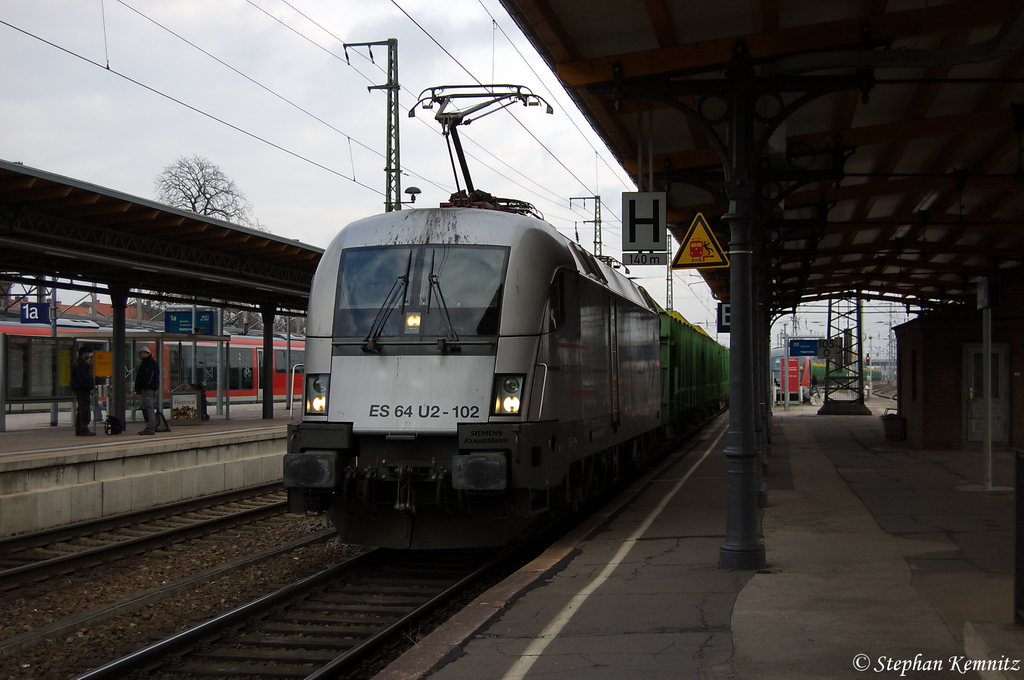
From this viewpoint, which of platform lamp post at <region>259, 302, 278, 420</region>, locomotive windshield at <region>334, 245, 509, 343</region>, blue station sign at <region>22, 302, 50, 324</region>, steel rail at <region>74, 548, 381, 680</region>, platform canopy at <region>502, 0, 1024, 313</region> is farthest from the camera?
blue station sign at <region>22, 302, 50, 324</region>

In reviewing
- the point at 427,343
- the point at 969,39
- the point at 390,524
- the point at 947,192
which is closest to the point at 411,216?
the point at 427,343

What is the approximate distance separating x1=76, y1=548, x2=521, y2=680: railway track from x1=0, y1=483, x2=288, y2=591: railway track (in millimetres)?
2817

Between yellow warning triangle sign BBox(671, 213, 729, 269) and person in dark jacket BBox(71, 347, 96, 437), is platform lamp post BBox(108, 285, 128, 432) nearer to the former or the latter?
person in dark jacket BBox(71, 347, 96, 437)

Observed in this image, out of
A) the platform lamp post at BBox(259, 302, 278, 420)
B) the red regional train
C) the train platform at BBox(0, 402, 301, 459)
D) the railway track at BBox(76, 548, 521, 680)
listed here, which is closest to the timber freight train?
the railway track at BBox(76, 548, 521, 680)

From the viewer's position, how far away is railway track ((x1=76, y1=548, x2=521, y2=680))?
619 cm

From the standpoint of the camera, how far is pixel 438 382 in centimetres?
838

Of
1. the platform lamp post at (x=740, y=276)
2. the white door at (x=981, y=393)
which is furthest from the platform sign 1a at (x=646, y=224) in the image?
the white door at (x=981, y=393)

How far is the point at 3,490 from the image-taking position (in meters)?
11.1

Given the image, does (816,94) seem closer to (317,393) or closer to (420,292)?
(420,292)

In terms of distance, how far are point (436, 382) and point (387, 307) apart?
0.92 metres

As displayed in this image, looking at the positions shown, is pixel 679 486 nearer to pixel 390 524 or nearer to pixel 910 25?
pixel 390 524

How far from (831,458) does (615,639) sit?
13483 mm

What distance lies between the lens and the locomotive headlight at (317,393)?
8.71 metres

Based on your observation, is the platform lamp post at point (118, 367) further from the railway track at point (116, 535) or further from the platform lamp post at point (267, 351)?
the railway track at point (116, 535)
